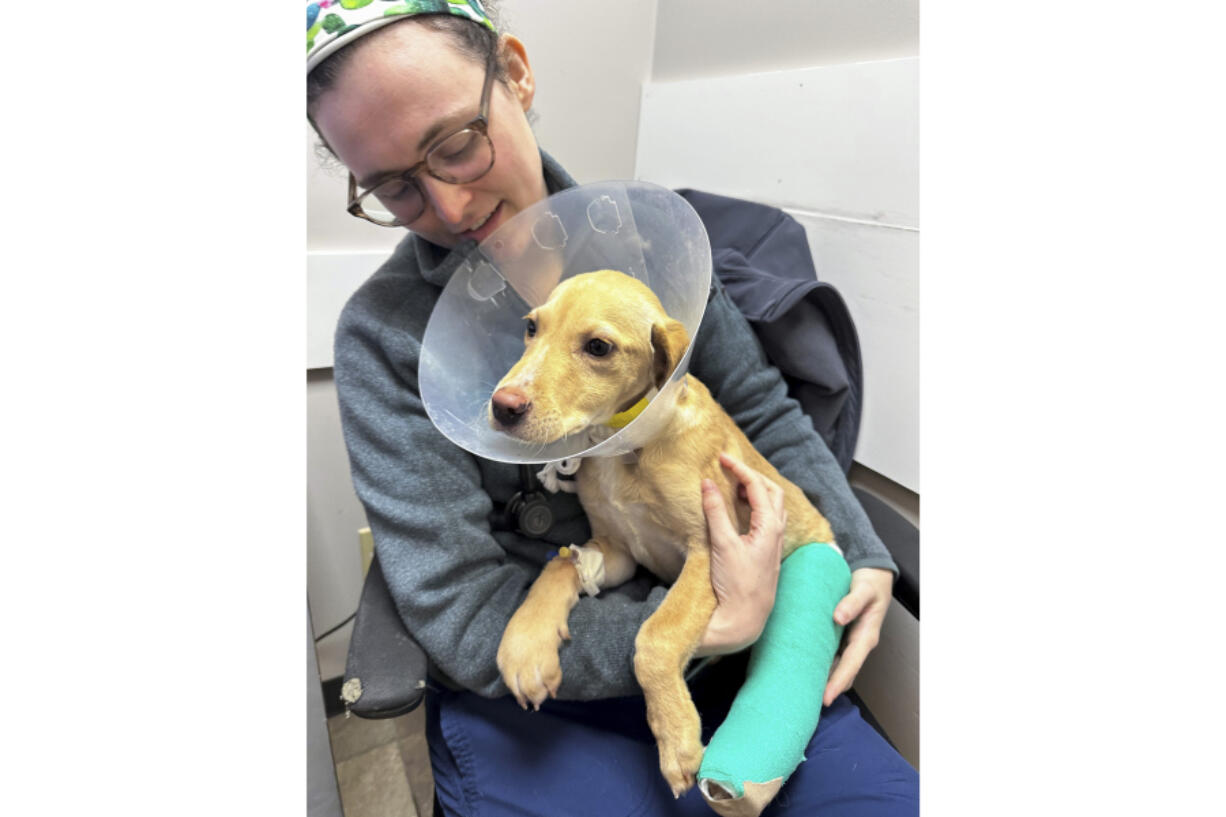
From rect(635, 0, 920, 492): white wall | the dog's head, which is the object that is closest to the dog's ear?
the dog's head

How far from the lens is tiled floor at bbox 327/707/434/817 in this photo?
3.45 ft

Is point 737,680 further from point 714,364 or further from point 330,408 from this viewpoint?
point 330,408

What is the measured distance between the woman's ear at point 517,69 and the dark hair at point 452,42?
0.06ft

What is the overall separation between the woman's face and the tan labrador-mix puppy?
0.61 ft

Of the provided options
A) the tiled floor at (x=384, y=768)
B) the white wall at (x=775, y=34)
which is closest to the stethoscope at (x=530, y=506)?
the tiled floor at (x=384, y=768)

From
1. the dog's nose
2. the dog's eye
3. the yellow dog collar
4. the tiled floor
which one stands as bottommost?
the tiled floor

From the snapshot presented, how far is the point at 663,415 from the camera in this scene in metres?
0.73

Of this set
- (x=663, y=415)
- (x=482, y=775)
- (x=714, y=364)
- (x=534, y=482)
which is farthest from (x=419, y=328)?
(x=482, y=775)

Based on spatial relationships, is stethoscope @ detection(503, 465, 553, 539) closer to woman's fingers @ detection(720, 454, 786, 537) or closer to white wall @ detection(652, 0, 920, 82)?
woman's fingers @ detection(720, 454, 786, 537)

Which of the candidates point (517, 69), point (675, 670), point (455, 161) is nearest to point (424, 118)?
point (455, 161)

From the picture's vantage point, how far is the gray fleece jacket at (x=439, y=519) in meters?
0.80

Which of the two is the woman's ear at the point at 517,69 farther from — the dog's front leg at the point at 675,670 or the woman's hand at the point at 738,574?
the dog's front leg at the point at 675,670

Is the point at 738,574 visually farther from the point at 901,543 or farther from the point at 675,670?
the point at 901,543

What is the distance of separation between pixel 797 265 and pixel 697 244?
678 mm
